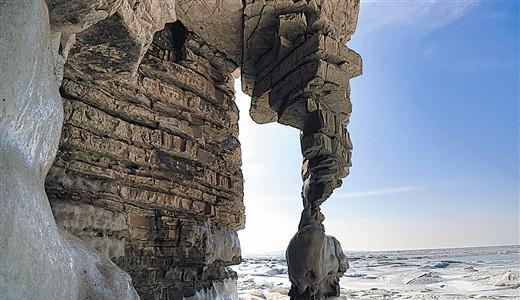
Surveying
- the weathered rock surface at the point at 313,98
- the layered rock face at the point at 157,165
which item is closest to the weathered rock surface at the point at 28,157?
the layered rock face at the point at 157,165

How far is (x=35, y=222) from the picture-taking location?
2.39ft

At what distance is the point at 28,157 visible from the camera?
747mm

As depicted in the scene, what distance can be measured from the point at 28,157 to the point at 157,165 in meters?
2.42

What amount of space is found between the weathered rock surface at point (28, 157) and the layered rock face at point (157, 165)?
90cm

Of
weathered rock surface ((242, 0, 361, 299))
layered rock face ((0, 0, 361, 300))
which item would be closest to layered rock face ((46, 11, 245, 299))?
layered rock face ((0, 0, 361, 300))

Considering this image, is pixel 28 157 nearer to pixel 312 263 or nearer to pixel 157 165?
pixel 157 165

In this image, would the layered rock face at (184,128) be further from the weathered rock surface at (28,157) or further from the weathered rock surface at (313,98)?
the weathered rock surface at (28,157)

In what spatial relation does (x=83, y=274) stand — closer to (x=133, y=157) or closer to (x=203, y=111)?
(x=133, y=157)

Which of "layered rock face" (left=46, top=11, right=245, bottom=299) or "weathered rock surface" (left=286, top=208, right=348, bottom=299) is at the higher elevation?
"layered rock face" (left=46, top=11, right=245, bottom=299)

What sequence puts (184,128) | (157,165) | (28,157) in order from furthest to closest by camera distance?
(184,128) < (157,165) < (28,157)

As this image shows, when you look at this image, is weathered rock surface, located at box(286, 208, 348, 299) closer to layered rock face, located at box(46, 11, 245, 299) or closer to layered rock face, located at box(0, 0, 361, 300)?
layered rock face, located at box(0, 0, 361, 300)

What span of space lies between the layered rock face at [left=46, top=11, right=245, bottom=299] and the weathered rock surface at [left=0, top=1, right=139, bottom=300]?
0.90 meters

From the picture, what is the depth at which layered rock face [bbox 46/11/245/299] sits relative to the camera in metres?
2.55

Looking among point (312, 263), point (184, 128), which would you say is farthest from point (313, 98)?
point (312, 263)
